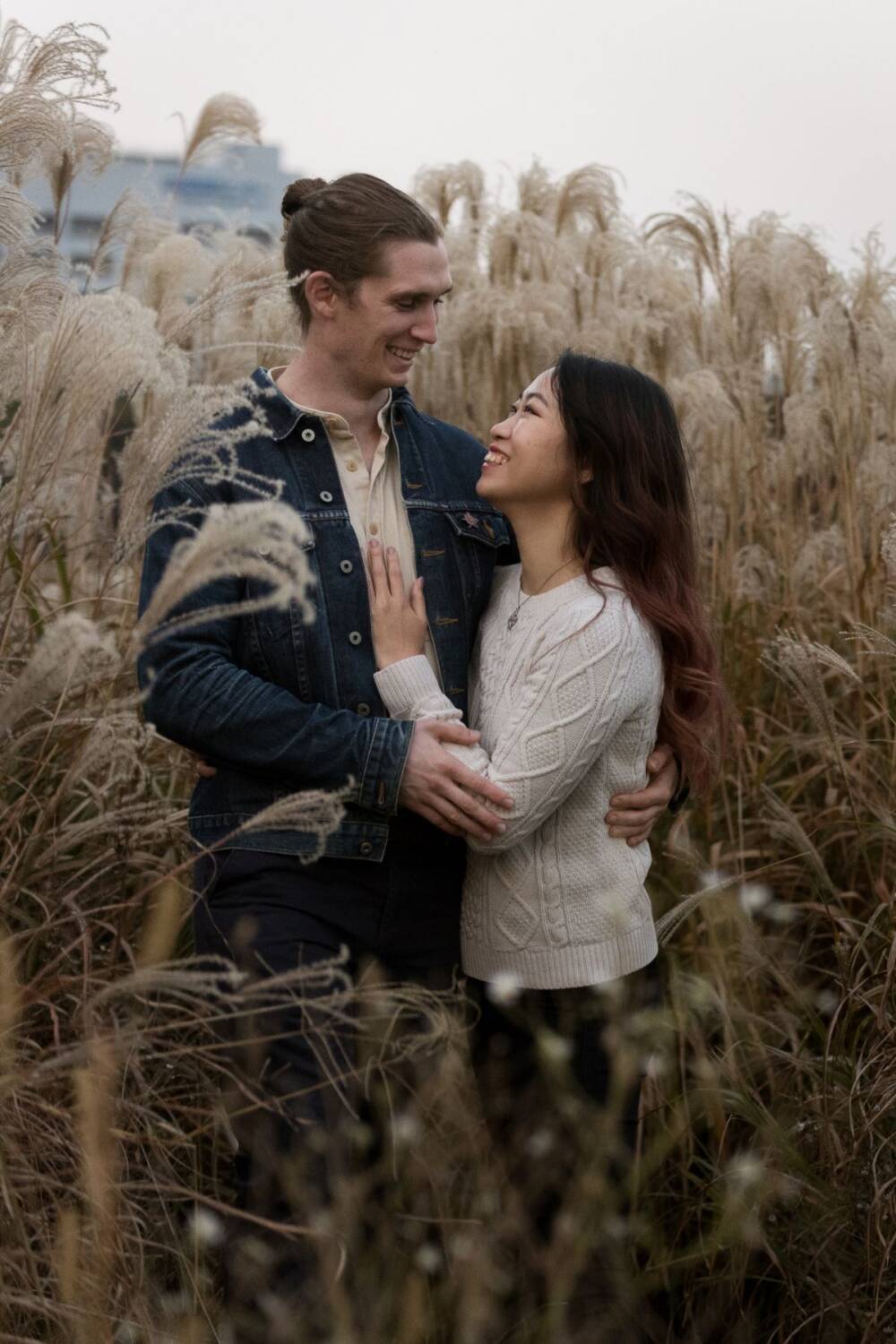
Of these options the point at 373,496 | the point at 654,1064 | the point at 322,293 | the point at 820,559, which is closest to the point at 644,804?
the point at 654,1064

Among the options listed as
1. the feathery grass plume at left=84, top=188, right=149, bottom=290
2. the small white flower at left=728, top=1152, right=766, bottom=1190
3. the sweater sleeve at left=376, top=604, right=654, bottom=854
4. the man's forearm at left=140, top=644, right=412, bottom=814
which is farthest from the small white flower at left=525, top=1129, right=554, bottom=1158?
the feathery grass plume at left=84, top=188, right=149, bottom=290

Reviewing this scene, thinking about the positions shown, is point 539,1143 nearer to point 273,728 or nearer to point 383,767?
point 383,767

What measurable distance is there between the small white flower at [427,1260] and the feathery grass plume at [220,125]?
339cm

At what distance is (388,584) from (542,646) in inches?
11.4

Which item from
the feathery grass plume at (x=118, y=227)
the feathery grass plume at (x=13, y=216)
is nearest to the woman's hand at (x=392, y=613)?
the feathery grass plume at (x=13, y=216)

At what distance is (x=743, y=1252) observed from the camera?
247 cm

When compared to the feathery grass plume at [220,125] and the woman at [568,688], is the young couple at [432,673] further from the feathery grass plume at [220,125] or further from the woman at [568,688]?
the feathery grass plume at [220,125]

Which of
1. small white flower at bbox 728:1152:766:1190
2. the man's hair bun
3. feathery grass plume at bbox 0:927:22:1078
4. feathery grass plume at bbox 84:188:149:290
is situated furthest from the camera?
feathery grass plume at bbox 84:188:149:290

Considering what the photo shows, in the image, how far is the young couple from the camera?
243 cm

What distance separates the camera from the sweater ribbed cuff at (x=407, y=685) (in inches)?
98.0

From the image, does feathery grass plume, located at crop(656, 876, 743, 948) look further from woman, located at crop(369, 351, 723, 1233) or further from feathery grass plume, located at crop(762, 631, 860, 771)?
feathery grass plume, located at crop(762, 631, 860, 771)

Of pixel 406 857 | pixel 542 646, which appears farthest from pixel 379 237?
pixel 406 857

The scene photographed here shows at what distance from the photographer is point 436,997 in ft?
7.49

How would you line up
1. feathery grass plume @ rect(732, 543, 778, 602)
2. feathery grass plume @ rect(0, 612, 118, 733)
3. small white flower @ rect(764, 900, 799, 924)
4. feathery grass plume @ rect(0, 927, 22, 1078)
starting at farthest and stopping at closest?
1. feathery grass plume @ rect(732, 543, 778, 602)
2. small white flower @ rect(764, 900, 799, 924)
3. feathery grass plume @ rect(0, 927, 22, 1078)
4. feathery grass plume @ rect(0, 612, 118, 733)
